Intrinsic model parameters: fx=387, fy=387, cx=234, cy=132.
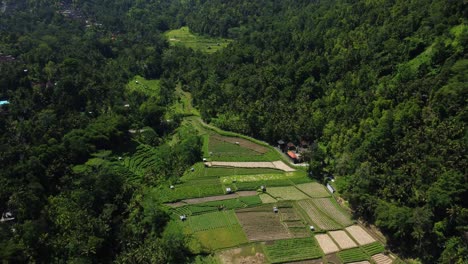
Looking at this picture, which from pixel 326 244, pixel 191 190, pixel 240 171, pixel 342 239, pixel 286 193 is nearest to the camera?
pixel 326 244

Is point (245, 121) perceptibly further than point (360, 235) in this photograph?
Yes

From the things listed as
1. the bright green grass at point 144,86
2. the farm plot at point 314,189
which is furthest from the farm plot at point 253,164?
the bright green grass at point 144,86

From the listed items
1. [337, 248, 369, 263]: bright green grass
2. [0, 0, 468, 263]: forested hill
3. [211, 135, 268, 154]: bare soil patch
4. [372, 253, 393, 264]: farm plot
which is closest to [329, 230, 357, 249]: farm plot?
[337, 248, 369, 263]: bright green grass

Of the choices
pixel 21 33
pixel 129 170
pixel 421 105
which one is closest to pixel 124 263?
pixel 129 170

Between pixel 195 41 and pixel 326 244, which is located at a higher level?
pixel 326 244

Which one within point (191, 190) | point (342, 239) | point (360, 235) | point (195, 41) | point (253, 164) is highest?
point (360, 235)

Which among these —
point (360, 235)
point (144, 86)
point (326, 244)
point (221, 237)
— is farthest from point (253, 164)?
point (144, 86)

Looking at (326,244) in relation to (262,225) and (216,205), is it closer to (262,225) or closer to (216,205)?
(262,225)

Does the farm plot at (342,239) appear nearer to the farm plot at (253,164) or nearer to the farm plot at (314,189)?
the farm plot at (314,189)
